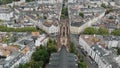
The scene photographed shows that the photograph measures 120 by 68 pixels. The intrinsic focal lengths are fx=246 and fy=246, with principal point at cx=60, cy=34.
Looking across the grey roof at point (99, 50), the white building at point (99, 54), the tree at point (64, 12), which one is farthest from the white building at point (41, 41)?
the tree at point (64, 12)

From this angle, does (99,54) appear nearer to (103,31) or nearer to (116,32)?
(116,32)

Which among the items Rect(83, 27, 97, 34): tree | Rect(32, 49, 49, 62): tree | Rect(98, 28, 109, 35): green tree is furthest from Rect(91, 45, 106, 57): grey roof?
Rect(98, 28, 109, 35): green tree

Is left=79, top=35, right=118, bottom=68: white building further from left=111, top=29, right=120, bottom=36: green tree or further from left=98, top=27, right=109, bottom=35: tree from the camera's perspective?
left=111, top=29, right=120, bottom=36: green tree

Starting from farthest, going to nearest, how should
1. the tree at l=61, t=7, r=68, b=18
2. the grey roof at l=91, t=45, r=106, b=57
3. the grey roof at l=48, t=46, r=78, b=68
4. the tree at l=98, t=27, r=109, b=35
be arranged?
the tree at l=61, t=7, r=68, b=18 → the tree at l=98, t=27, r=109, b=35 → the grey roof at l=91, t=45, r=106, b=57 → the grey roof at l=48, t=46, r=78, b=68

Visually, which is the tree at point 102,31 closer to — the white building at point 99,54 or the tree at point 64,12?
the white building at point 99,54

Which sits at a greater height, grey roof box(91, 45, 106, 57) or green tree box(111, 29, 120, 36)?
grey roof box(91, 45, 106, 57)

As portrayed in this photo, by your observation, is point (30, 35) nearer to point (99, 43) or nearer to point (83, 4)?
point (99, 43)

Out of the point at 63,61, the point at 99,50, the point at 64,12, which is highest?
the point at 63,61

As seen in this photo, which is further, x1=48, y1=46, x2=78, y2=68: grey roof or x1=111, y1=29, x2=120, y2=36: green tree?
x1=111, y1=29, x2=120, y2=36: green tree

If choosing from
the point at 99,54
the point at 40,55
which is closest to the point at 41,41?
the point at 40,55

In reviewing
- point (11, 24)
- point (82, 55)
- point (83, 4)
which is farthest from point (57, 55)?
point (83, 4)

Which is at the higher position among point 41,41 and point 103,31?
point 41,41
